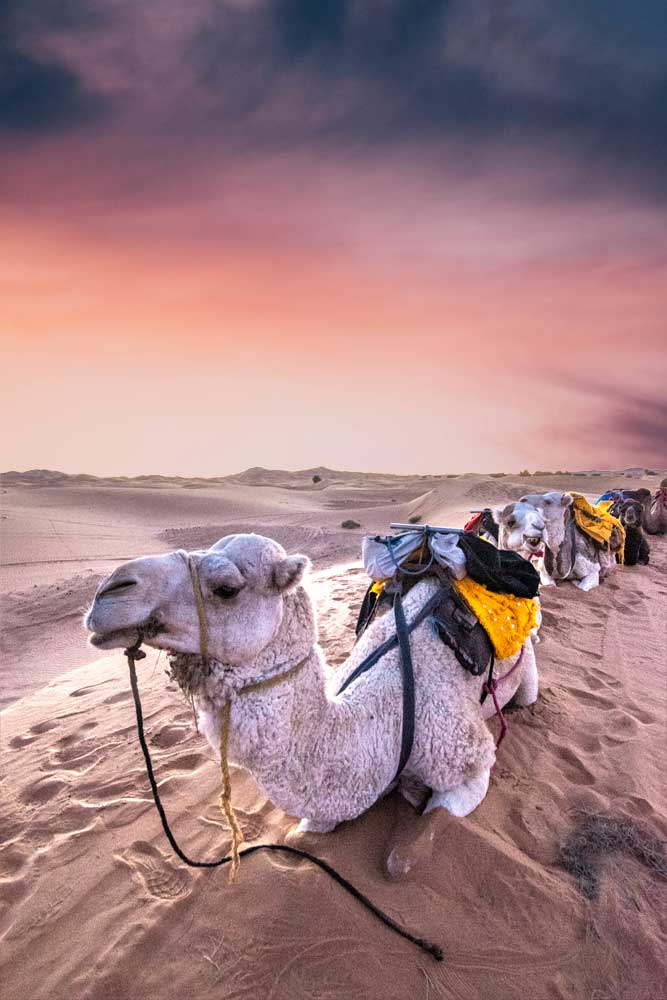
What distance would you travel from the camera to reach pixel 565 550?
9.44 metres

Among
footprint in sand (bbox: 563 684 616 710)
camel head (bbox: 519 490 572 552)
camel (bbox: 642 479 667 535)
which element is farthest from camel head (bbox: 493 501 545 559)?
camel (bbox: 642 479 667 535)

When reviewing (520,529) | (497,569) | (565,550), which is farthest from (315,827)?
(565,550)

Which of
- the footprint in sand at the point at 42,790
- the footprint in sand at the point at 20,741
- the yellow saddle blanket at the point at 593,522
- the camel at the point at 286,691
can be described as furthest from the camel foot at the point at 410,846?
the yellow saddle blanket at the point at 593,522

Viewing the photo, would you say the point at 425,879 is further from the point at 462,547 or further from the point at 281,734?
the point at 462,547

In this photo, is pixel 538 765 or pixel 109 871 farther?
pixel 538 765

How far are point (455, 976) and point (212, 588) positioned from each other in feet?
6.57

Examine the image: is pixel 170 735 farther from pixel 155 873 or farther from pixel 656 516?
pixel 656 516

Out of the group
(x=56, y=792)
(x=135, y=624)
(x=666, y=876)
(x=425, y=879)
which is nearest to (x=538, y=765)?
(x=666, y=876)

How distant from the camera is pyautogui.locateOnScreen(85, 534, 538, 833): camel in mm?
2273

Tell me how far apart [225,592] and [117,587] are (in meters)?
0.44

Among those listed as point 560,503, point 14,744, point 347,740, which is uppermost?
point 560,503

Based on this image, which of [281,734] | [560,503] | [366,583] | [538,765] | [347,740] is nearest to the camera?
[281,734]

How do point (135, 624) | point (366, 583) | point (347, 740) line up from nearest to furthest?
1. point (135, 624)
2. point (347, 740)
3. point (366, 583)

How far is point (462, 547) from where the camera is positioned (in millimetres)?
4070
